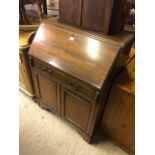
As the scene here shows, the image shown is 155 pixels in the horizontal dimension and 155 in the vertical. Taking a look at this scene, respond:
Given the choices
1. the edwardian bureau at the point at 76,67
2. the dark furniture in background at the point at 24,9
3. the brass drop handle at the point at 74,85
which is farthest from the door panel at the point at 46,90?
the dark furniture in background at the point at 24,9

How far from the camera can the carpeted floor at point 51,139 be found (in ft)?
4.66

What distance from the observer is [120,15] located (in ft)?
3.26

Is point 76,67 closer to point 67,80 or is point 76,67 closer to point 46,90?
point 67,80

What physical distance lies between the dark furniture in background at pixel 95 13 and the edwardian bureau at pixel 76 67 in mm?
72

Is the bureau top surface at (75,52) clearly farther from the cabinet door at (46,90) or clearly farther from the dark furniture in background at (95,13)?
the cabinet door at (46,90)

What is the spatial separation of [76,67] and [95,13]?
1.41ft

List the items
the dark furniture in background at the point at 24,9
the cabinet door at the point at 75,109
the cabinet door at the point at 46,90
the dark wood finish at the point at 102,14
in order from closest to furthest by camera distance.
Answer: the dark wood finish at the point at 102,14, the cabinet door at the point at 75,109, the cabinet door at the point at 46,90, the dark furniture in background at the point at 24,9

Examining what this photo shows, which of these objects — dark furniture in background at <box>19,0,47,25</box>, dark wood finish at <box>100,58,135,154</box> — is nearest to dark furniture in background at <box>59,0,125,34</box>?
dark wood finish at <box>100,58,135,154</box>

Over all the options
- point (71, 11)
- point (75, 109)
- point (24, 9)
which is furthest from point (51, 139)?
point (24, 9)

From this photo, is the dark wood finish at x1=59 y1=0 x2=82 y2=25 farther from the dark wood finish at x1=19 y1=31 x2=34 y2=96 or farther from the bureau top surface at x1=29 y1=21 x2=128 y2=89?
the dark wood finish at x1=19 y1=31 x2=34 y2=96

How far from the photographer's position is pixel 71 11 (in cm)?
113

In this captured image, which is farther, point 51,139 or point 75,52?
point 51,139
